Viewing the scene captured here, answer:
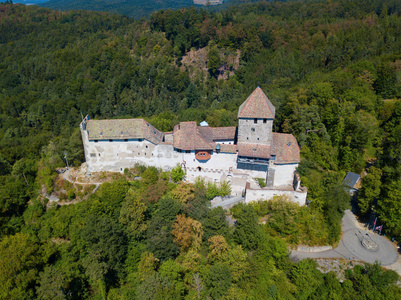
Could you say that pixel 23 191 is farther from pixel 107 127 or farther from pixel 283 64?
pixel 283 64

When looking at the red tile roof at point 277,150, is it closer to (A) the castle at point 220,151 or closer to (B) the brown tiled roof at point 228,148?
(A) the castle at point 220,151

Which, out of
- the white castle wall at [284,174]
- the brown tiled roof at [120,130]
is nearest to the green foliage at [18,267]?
the brown tiled roof at [120,130]

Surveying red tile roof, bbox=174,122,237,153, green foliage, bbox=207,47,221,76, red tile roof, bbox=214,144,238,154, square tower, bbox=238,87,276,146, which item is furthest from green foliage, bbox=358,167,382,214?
green foliage, bbox=207,47,221,76

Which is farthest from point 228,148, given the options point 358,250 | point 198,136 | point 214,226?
point 358,250

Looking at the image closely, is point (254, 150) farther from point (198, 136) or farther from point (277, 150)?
point (198, 136)

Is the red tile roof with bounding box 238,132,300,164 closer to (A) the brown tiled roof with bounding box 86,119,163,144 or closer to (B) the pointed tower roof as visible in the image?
(B) the pointed tower roof

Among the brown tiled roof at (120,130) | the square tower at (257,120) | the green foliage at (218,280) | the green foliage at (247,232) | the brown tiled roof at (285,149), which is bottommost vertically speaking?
the green foliage at (218,280)
